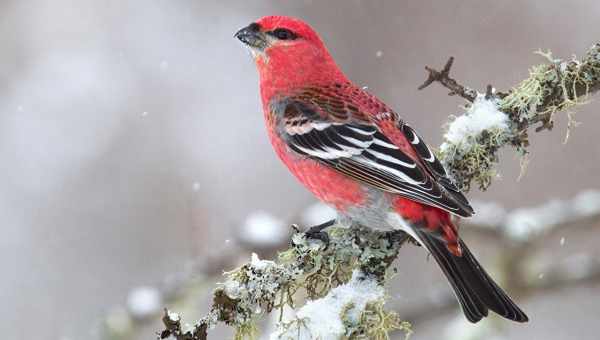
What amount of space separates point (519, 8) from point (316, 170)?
5931 mm

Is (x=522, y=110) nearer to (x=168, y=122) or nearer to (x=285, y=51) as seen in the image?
(x=285, y=51)

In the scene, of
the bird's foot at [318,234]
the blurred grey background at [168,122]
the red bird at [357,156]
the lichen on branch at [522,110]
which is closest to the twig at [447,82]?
the lichen on branch at [522,110]

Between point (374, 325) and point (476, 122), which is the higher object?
point (476, 122)

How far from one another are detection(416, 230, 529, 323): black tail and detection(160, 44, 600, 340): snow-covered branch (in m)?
0.22

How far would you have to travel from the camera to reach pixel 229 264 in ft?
14.9

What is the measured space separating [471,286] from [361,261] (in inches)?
19.4

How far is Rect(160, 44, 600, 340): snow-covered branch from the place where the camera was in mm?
3033

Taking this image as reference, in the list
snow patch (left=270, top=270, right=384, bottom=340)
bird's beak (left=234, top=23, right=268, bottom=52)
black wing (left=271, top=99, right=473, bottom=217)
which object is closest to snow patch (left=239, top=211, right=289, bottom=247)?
black wing (left=271, top=99, right=473, bottom=217)

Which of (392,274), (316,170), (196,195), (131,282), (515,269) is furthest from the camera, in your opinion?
(131,282)

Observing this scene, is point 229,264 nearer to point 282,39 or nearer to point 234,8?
point 282,39

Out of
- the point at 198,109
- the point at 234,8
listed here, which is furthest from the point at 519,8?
the point at 198,109

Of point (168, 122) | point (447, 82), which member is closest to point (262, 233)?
point (447, 82)

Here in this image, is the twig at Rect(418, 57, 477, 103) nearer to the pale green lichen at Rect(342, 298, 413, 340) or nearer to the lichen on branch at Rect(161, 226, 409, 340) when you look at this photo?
the lichen on branch at Rect(161, 226, 409, 340)

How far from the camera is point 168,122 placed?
374 inches
